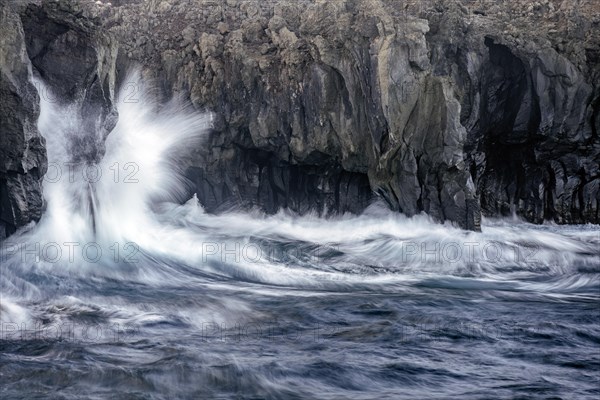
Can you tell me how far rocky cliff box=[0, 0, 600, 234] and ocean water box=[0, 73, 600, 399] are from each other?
918mm

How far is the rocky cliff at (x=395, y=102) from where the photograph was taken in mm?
20766

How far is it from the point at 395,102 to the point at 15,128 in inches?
422

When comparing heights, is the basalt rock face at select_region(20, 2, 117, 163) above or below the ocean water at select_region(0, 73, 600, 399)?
above

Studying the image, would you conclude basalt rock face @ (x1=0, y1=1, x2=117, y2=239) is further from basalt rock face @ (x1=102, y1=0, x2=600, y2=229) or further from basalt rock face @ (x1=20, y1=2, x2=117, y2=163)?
basalt rock face @ (x1=102, y1=0, x2=600, y2=229)

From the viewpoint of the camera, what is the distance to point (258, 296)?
14.1 meters

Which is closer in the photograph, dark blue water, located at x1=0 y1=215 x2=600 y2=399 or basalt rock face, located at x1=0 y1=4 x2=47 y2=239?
dark blue water, located at x1=0 y1=215 x2=600 y2=399

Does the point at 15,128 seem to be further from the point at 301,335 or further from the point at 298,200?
the point at 298,200

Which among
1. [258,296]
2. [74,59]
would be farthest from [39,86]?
[258,296]

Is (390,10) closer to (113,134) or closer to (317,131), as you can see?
(317,131)

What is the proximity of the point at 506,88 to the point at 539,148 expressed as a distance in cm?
222

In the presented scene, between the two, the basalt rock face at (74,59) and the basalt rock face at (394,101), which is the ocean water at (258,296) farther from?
the basalt rock face at (394,101)

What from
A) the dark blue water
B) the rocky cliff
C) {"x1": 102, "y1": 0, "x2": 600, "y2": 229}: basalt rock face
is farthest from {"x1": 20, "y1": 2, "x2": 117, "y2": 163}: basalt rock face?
{"x1": 102, "y1": 0, "x2": 600, "y2": 229}: basalt rock face

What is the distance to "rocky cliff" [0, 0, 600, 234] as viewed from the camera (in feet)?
68.1

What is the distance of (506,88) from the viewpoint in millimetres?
23828
